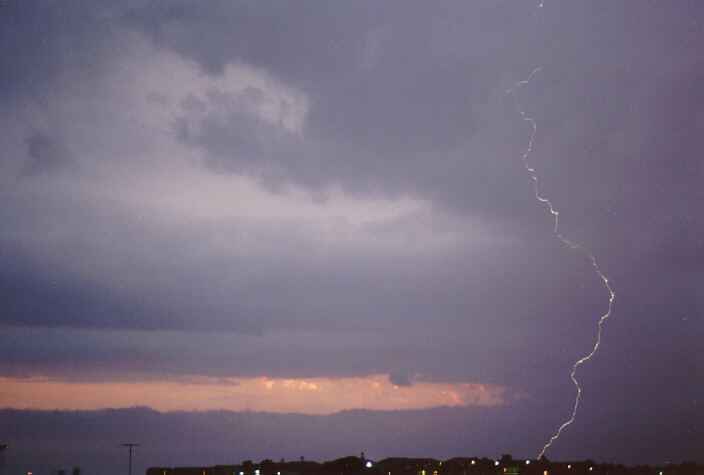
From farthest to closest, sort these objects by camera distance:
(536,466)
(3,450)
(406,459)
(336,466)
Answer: (406,459)
(536,466)
(3,450)
(336,466)

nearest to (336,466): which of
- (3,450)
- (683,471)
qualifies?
(3,450)

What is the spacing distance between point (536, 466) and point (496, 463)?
240 inches

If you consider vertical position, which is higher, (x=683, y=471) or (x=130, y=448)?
(x=130, y=448)

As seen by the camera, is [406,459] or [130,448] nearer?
[130,448]

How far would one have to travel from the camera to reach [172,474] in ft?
266

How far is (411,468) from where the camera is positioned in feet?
290

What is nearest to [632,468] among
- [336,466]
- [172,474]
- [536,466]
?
[536,466]

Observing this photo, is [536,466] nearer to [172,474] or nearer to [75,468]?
[172,474]

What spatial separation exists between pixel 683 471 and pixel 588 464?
16.9 m

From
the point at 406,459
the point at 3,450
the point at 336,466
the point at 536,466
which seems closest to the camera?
the point at 336,466

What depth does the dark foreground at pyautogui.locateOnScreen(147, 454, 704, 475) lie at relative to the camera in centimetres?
7488

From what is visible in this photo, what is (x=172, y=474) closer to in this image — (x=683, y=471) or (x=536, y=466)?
(x=536, y=466)

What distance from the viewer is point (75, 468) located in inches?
3738

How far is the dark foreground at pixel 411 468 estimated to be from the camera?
74.9 meters
